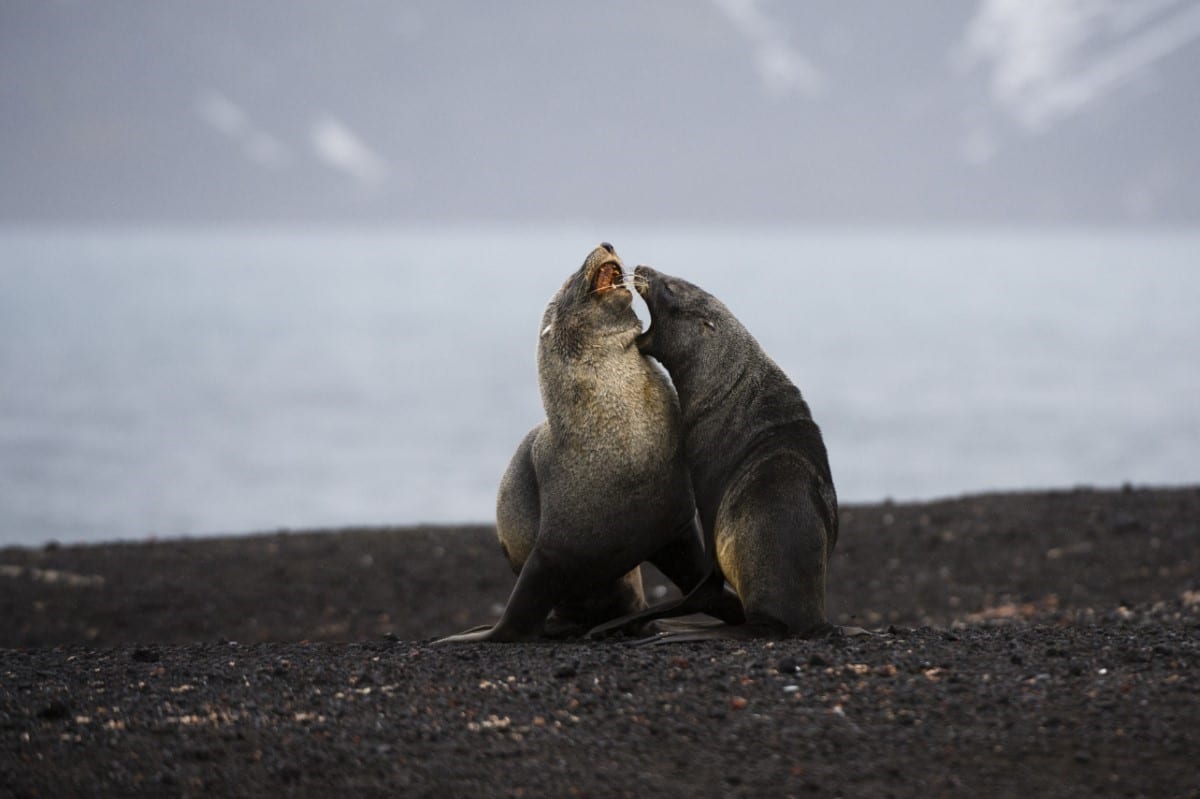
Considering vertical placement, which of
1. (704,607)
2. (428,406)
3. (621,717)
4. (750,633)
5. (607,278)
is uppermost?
(428,406)

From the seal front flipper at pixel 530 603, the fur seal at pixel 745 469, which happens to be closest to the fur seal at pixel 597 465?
the seal front flipper at pixel 530 603

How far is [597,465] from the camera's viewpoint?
380 inches

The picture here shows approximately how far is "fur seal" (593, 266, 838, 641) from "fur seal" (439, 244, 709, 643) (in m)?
0.19

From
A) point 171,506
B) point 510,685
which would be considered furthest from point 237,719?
point 171,506

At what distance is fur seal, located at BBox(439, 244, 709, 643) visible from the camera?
9.65m

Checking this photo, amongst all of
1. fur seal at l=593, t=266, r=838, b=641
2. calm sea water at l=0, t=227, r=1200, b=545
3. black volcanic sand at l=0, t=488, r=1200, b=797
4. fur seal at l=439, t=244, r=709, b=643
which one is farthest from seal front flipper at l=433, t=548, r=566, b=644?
calm sea water at l=0, t=227, r=1200, b=545

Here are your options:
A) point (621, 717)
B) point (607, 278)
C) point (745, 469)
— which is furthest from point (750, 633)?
point (607, 278)

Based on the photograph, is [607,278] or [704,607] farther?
[607,278]

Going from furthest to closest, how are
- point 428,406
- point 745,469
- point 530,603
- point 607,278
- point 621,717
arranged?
point 428,406
point 607,278
point 530,603
point 745,469
point 621,717

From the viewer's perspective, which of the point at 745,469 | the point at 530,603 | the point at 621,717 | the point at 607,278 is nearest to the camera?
the point at 621,717

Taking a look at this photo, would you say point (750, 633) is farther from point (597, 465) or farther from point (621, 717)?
point (621, 717)

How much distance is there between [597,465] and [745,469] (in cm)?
94

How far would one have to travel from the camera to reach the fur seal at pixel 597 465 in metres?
9.65

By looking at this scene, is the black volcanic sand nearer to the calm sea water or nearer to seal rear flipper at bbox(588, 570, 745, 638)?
seal rear flipper at bbox(588, 570, 745, 638)
